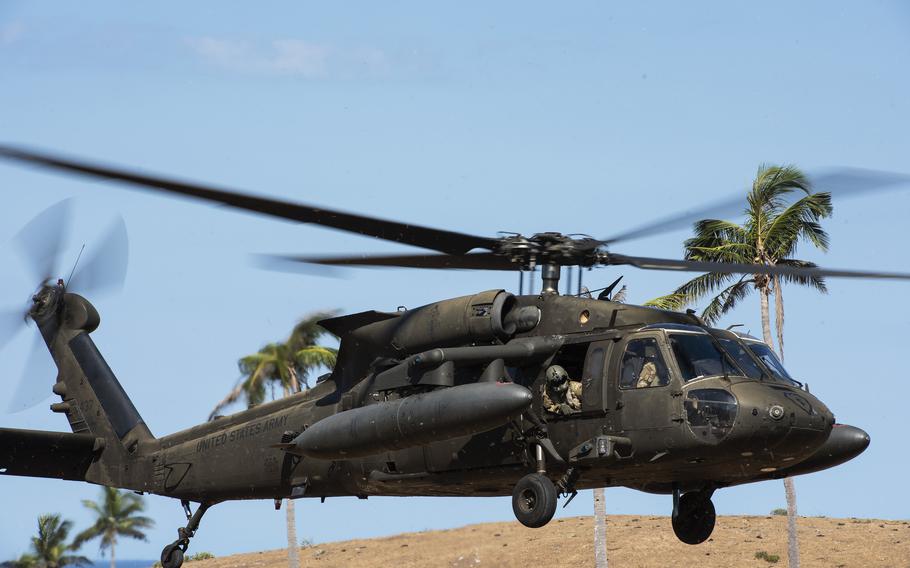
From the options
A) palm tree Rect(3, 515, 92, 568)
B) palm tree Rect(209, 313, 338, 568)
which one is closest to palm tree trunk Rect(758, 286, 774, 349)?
palm tree Rect(209, 313, 338, 568)

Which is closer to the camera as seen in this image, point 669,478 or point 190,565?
point 669,478

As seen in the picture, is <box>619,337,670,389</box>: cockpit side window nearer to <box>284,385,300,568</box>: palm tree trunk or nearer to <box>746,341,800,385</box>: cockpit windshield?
<box>746,341,800,385</box>: cockpit windshield

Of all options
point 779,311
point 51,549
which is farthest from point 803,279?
point 51,549

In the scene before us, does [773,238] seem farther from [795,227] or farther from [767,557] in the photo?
[767,557]

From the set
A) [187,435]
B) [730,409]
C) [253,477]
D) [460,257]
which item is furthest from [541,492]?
[187,435]

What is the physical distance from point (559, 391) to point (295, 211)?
432 centimetres

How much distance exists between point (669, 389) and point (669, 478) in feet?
5.92

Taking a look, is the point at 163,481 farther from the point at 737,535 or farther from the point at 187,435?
the point at 737,535

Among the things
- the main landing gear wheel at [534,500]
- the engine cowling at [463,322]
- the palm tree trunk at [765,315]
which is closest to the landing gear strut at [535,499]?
the main landing gear wheel at [534,500]

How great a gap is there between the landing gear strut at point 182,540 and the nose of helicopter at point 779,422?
9.71m

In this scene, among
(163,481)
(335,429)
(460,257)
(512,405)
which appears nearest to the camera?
(512,405)

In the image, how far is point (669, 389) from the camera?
48.8 feet

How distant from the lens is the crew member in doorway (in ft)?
51.6

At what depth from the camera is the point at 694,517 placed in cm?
1686
